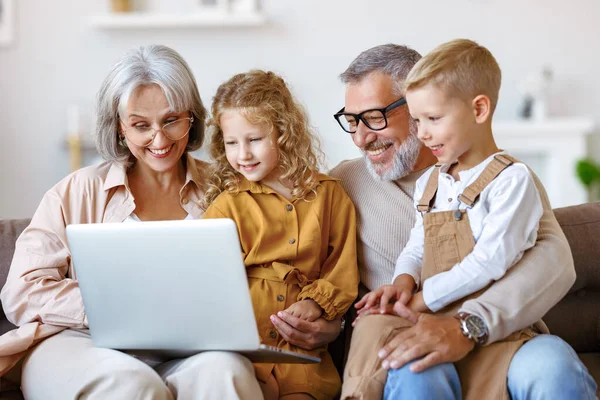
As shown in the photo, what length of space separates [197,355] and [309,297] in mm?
365

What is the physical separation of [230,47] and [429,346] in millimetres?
3985

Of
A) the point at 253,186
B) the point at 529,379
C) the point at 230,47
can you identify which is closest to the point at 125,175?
the point at 253,186

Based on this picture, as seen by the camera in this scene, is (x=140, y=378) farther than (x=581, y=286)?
No

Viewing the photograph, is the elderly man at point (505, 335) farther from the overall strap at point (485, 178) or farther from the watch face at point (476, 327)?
the overall strap at point (485, 178)

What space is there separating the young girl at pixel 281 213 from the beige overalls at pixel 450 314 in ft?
0.93

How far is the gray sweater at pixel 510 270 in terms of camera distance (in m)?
1.61

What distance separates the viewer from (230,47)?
17.3 ft

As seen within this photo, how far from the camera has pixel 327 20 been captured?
524cm

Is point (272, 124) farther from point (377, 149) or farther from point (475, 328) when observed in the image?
point (475, 328)

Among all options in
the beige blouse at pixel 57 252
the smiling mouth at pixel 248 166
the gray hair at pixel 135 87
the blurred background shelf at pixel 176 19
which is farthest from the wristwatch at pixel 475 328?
the blurred background shelf at pixel 176 19

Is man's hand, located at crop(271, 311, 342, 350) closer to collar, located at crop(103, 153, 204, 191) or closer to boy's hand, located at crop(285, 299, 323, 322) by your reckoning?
boy's hand, located at crop(285, 299, 323, 322)

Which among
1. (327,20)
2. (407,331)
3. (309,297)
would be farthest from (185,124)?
(327,20)

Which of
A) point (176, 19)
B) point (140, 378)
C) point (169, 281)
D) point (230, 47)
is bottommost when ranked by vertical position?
point (140, 378)

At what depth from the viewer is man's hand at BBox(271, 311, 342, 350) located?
1914 millimetres
